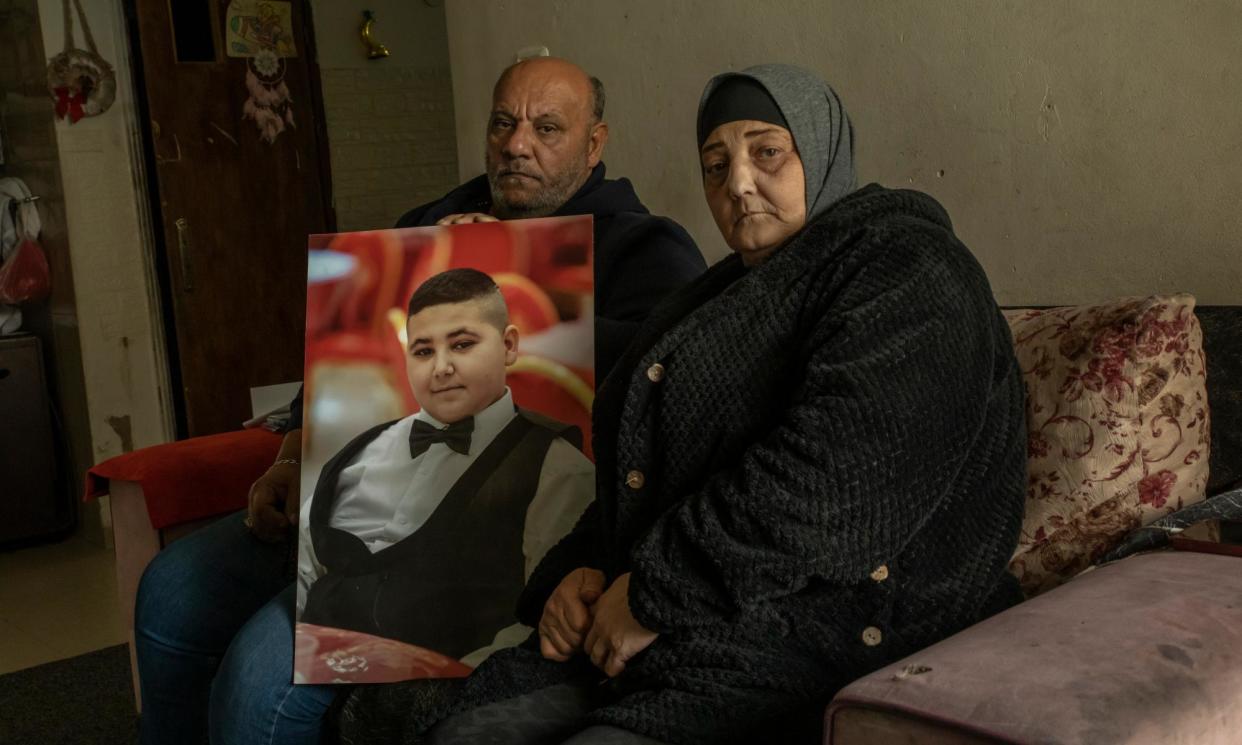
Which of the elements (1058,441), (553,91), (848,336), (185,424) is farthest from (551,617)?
(185,424)

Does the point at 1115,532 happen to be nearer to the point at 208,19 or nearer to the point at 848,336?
the point at 848,336

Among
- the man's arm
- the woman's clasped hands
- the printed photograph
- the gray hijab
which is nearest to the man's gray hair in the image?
the man's arm

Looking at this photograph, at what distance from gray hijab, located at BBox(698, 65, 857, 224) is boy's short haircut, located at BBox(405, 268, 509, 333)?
0.41 metres

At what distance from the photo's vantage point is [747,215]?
1.37 metres

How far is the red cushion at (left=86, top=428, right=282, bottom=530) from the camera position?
2.13 meters

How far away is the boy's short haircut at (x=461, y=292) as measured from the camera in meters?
1.59

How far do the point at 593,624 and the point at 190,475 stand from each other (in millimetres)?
1148

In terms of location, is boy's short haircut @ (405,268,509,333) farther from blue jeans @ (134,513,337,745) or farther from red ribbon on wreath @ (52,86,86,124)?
red ribbon on wreath @ (52,86,86,124)

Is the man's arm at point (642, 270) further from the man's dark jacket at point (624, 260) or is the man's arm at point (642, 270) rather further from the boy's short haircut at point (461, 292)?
the boy's short haircut at point (461, 292)

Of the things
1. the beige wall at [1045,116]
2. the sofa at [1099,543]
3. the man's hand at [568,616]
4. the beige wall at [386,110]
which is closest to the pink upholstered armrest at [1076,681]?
the sofa at [1099,543]

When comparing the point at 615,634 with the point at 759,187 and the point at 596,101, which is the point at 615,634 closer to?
the point at 759,187

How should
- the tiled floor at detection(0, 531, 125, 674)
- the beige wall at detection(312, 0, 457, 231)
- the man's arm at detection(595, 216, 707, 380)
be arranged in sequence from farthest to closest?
1. the beige wall at detection(312, 0, 457, 231)
2. the tiled floor at detection(0, 531, 125, 674)
3. the man's arm at detection(595, 216, 707, 380)

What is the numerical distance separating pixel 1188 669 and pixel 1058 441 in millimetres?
517

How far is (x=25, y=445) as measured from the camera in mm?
4309
